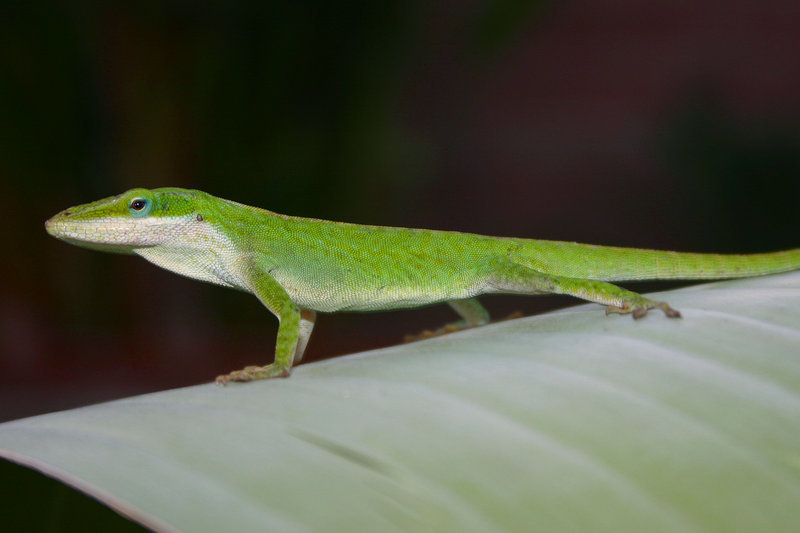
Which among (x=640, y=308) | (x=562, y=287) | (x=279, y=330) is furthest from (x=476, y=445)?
(x=562, y=287)

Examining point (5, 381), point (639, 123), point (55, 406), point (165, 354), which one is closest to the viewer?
point (55, 406)

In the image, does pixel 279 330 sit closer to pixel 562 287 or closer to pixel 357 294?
pixel 357 294

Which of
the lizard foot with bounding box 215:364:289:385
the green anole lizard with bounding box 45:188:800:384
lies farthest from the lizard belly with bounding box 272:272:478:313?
the lizard foot with bounding box 215:364:289:385

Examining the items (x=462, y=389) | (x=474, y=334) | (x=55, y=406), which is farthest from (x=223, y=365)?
(x=462, y=389)

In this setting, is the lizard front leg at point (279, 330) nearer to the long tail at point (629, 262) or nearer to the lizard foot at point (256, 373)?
the lizard foot at point (256, 373)

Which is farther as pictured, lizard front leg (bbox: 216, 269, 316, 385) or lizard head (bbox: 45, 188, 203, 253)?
lizard head (bbox: 45, 188, 203, 253)

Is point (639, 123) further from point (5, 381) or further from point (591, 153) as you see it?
point (5, 381)

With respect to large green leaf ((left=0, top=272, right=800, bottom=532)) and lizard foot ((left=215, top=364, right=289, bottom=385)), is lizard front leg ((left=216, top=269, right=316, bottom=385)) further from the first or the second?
large green leaf ((left=0, top=272, right=800, bottom=532))

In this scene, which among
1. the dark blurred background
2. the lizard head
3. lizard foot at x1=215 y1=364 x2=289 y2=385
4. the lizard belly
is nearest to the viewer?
lizard foot at x1=215 y1=364 x2=289 y2=385
